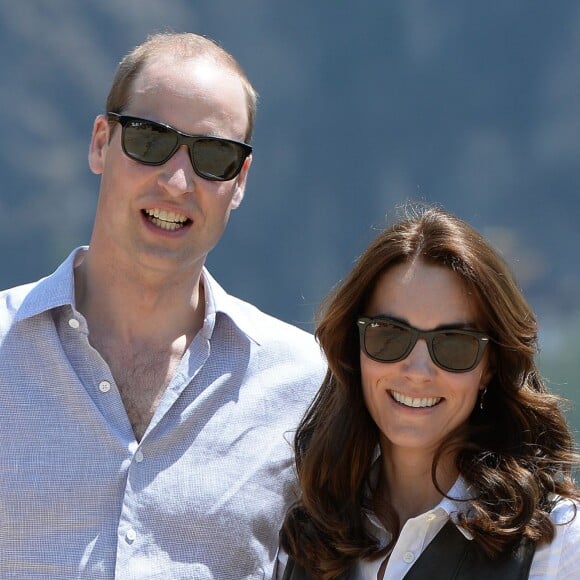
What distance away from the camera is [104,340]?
2879mm

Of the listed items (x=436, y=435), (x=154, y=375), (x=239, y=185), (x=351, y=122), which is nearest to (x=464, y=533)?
(x=436, y=435)

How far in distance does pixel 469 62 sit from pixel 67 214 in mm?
1485

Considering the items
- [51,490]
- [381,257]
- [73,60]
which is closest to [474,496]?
[381,257]

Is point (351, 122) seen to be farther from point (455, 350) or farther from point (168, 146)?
point (455, 350)

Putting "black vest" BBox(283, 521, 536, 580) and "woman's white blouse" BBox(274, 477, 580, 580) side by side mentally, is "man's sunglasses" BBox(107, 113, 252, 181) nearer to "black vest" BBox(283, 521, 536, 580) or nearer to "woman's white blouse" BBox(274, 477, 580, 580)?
"woman's white blouse" BBox(274, 477, 580, 580)

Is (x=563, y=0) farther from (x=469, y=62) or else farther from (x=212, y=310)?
(x=212, y=310)

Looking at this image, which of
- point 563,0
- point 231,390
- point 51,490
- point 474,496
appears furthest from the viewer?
point 563,0

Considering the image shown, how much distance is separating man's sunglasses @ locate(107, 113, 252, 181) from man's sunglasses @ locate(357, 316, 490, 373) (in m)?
0.64

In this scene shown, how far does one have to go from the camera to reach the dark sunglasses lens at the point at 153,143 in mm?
2859

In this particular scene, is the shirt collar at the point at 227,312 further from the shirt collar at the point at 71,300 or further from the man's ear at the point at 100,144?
the man's ear at the point at 100,144

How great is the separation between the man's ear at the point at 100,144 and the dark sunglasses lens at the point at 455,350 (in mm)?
1000

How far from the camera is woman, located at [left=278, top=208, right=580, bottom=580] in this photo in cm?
238

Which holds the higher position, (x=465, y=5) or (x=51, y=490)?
(x=465, y=5)

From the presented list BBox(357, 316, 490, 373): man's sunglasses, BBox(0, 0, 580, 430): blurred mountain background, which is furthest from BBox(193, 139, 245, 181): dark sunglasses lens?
BBox(0, 0, 580, 430): blurred mountain background
